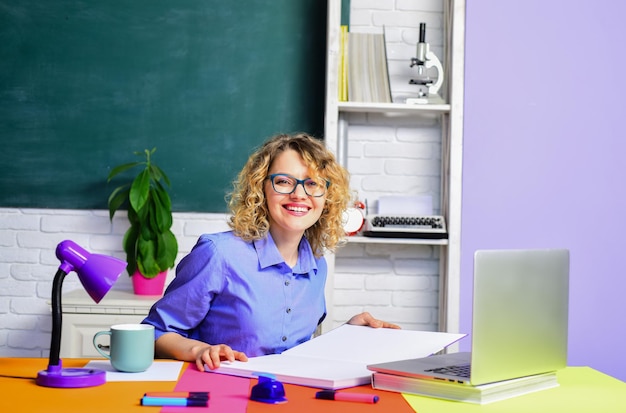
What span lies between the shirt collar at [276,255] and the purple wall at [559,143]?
1502 millimetres

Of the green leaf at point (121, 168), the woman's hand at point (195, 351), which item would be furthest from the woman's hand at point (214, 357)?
the green leaf at point (121, 168)

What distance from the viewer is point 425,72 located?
345cm

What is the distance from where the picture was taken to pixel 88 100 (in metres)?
3.54

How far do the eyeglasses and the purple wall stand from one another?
1581 mm

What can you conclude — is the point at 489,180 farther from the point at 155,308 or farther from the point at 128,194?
the point at 155,308

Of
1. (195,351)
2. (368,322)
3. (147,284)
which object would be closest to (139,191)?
(147,284)

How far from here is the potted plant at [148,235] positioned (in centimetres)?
322

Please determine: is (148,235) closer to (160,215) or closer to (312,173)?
(160,215)

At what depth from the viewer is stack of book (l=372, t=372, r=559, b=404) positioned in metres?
1.36

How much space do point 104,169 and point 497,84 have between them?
5.91 feet

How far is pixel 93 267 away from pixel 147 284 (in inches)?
73.4

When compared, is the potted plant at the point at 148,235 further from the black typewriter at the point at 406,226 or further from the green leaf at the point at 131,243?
the black typewriter at the point at 406,226

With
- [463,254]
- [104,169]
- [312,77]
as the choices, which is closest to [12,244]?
[104,169]

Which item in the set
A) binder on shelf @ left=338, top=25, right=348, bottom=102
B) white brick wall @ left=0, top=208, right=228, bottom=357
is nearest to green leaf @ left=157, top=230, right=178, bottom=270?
white brick wall @ left=0, top=208, right=228, bottom=357
